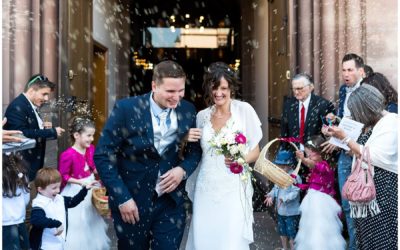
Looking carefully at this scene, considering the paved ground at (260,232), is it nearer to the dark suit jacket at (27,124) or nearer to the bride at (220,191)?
the dark suit jacket at (27,124)

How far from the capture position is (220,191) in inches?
197

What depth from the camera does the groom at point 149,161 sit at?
4.14 metres

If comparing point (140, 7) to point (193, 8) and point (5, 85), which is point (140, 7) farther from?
point (5, 85)

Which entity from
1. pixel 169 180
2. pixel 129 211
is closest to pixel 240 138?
pixel 169 180

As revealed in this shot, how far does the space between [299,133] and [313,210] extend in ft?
3.12

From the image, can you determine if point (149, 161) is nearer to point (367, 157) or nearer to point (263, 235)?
point (367, 157)

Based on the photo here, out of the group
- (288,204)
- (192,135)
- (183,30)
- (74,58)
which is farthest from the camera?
(183,30)

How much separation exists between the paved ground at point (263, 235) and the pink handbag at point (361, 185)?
2515 mm

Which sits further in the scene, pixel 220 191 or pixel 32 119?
→ pixel 32 119

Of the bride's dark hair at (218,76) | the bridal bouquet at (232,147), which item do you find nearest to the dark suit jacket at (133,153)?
the bridal bouquet at (232,147)

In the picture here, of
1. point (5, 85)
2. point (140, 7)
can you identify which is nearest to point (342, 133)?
point (5, 85)

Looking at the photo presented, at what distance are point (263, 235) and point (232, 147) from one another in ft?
9.85

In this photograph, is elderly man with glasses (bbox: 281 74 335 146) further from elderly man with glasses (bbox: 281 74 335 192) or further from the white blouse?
the white blouse

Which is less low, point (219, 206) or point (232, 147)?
point (232, 147)
